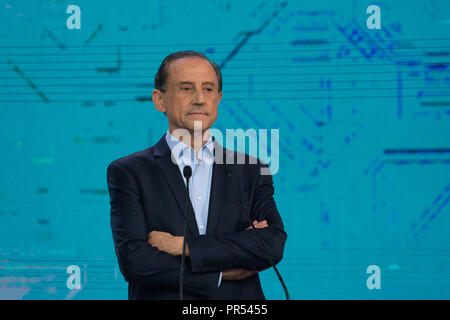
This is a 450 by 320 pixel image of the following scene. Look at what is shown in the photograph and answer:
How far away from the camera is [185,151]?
2.47 meters

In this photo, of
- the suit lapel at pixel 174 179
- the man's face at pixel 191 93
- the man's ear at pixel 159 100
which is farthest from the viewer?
the man's ear at pixel 159 100

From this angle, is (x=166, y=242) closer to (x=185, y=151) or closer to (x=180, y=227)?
(x=180, y=227)

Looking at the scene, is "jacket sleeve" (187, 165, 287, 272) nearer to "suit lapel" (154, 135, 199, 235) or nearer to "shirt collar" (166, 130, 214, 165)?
"suit lapel" (154, 135, 199, 235)

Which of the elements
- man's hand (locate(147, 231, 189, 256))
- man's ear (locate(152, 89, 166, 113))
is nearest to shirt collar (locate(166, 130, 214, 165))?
man's ear (locate(152, 89, 166, 113))

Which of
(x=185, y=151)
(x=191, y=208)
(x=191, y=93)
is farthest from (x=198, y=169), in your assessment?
(x=191, y=93)

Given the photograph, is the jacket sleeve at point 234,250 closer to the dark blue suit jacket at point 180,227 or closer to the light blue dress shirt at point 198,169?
the dark blue suit jacket at point 180,227

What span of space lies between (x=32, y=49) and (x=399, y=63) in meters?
2.50

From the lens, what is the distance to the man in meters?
2.22

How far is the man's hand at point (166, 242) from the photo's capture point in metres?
2.23

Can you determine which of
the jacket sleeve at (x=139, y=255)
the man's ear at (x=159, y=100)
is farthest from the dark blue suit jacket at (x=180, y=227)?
the man's ear at (x=159, y=100)
